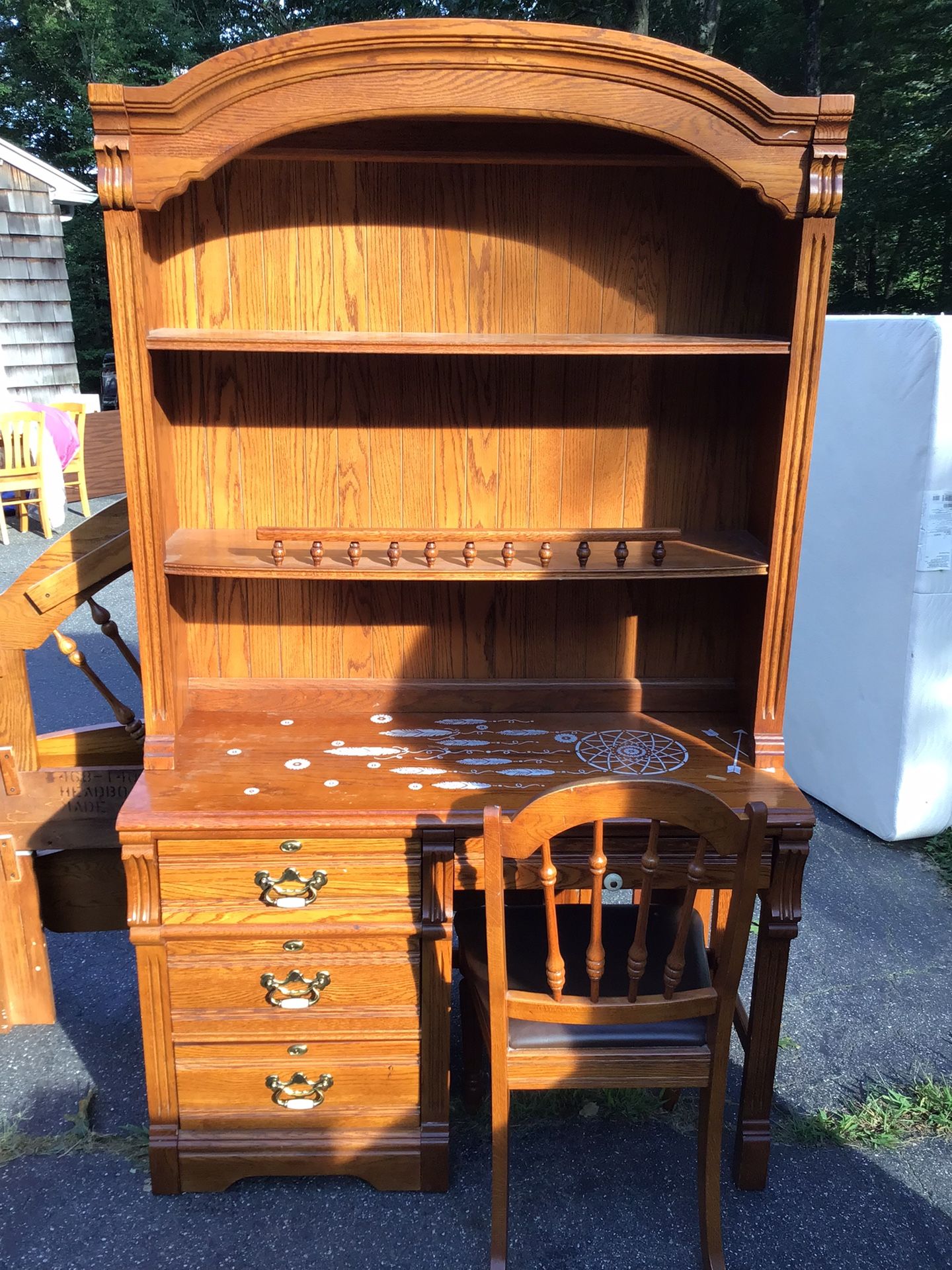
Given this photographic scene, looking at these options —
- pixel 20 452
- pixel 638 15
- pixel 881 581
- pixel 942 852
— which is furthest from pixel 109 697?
pixel 638 15

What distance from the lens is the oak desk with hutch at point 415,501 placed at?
1.75m

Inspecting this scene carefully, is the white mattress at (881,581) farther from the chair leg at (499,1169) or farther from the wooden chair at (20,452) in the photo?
the wooden chair at (20,452)

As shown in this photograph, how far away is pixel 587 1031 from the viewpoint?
5.72 ft

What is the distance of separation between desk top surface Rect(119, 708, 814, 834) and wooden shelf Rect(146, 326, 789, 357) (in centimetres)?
86

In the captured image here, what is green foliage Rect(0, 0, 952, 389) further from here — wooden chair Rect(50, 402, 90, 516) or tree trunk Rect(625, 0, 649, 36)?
wooden chair Rect(50, 402, 90, 516)

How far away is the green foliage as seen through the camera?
33.9 feet

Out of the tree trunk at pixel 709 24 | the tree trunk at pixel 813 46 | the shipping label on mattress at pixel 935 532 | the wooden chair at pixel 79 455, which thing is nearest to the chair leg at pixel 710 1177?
the shipping label on mattress at pixel 935 532

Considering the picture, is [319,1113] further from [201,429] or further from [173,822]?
[201,429]

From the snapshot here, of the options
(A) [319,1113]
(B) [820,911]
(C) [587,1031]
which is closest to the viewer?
(C) [587,1031]

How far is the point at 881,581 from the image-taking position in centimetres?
329

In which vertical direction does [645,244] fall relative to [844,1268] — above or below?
above

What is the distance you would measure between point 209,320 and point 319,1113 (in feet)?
5.69

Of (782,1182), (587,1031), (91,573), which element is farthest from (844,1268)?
(91,573)

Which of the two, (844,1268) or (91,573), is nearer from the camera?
(844,1268)
